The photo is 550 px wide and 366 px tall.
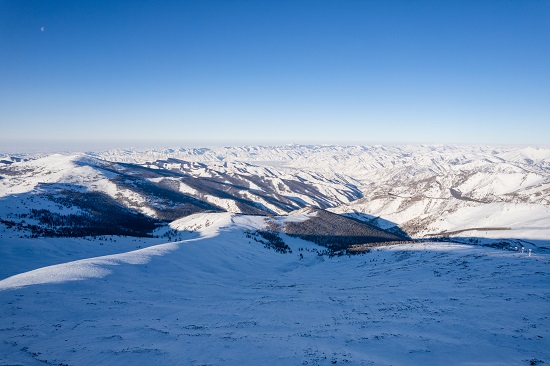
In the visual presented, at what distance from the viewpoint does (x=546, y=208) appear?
140000mm

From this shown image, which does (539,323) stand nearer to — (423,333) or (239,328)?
(423,333)

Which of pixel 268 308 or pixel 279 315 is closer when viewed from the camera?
pixel 279 315

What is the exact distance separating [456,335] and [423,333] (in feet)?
7.90

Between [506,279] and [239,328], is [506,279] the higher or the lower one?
the higher one

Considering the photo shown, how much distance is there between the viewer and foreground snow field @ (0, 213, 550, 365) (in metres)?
21.5

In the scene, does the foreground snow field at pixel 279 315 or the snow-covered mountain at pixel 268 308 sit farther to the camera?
the snow-covered mountain at pixel 268 308

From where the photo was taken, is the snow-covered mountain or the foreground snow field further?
the snow-covered mountain

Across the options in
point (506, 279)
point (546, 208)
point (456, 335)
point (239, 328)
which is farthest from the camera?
point (546, 208)

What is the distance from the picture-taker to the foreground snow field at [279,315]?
2145cm

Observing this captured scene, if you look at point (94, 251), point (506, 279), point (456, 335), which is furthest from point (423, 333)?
point (94, 251)

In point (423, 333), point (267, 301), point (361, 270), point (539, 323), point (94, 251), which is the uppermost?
point (539, 323)

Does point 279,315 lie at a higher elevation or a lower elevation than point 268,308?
higher

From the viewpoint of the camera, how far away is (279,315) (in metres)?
32.9

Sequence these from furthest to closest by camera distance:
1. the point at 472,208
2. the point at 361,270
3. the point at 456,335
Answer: the point at 472,208, the point at 361,270, the point at 456,335
